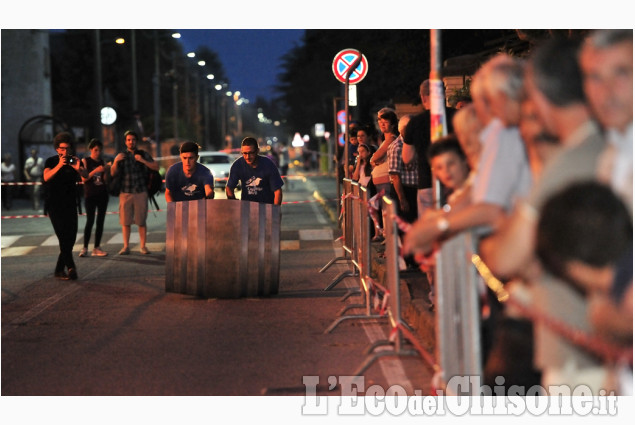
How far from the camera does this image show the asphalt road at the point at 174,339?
7.36 meters

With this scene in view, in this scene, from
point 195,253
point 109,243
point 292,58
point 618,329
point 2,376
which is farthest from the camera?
point 292,58

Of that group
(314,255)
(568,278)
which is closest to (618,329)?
(568,278)

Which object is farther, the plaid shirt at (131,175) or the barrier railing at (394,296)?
the plaid shirt at (131,175)

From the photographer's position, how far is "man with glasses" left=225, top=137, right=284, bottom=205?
13.6 metres

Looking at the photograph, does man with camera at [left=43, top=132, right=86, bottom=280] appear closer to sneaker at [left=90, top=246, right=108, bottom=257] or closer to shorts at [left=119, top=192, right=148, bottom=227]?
sneaker at [left=90, top=246, right=108, bottom=257]

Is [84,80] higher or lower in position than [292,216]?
higher

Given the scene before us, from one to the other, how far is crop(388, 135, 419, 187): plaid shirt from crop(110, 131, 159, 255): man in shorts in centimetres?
567

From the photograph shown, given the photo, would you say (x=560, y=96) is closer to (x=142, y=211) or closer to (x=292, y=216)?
(x=142, y=211)

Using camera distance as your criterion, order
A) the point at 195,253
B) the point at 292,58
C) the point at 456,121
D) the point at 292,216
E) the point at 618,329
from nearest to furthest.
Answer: the point at 618,329
the point at 456,121
the point at 195,253
the point at 292,216
the point at 292,58

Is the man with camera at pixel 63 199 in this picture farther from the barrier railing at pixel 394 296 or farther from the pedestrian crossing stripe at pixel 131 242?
the barrier railing at pixel 394 296

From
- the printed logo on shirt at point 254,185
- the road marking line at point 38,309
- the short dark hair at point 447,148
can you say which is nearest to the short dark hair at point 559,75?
the short dark hair at point 447,148

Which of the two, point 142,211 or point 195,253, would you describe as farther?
point 142,211
